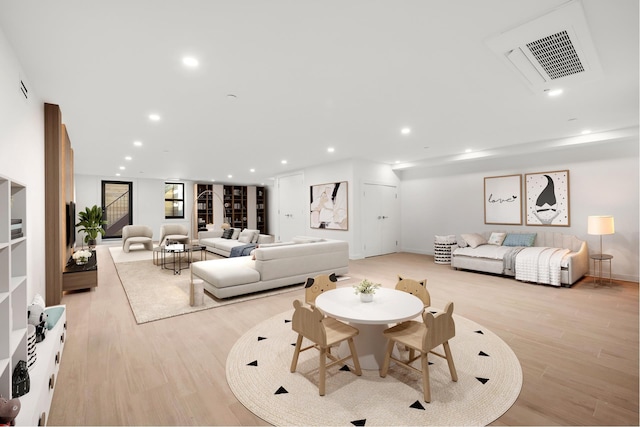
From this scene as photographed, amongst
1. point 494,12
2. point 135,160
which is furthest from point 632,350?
point 135,160

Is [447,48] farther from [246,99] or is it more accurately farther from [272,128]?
[272,128]

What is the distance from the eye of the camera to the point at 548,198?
6.07 meters

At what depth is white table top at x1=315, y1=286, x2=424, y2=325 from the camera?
2.16m


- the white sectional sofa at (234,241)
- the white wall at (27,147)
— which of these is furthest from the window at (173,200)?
the white wall at (27,147)

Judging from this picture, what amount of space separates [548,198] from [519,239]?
100 centimetres

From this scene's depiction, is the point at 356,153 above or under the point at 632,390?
above

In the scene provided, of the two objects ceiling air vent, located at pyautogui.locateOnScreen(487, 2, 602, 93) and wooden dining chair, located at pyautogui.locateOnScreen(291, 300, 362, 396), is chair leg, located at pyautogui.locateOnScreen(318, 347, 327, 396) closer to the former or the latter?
wooden dining chair, located at pyautogui.locateOnScreen(291, 300, 362, 396)

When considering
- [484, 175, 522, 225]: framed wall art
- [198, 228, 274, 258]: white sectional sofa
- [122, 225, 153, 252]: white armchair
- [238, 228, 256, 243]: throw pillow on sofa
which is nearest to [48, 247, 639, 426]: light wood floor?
[484, 175, 522, 225]: framed wall art

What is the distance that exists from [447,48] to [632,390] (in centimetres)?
290

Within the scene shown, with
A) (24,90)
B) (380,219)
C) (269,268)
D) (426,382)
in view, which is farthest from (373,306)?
(380,219)

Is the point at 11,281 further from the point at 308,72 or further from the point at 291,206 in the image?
the point at 291,206

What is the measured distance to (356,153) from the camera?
22.5 feet

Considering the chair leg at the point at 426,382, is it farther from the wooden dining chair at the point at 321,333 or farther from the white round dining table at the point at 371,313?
the wooden dining chair at the point at 321,333

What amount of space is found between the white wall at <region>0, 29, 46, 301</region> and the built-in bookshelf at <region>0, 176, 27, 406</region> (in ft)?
0.75
